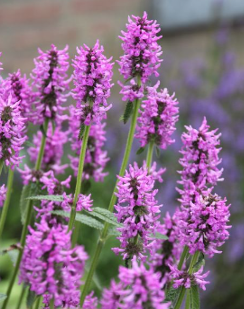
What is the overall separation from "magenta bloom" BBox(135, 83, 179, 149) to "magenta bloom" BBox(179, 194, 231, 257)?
160mm

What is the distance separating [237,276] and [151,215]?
6.31ft

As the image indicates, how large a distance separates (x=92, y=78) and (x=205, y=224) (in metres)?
0.26

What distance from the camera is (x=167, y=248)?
1.05m

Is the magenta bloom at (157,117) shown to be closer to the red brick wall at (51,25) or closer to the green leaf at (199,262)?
the green leaf at (199,262)

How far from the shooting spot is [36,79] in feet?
3.34

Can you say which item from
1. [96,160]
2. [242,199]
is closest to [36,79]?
[96,160]

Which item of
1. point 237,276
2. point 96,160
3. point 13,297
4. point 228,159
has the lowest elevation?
point 13,297

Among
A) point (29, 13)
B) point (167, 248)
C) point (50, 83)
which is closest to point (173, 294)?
point (167, 248)

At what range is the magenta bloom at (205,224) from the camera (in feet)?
2.81

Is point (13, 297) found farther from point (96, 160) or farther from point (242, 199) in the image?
point (242, 199)

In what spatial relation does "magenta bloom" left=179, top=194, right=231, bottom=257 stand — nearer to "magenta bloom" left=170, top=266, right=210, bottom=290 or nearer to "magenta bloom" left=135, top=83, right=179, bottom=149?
"magenta bloom" left=170, top=266, right=210, bottom=290

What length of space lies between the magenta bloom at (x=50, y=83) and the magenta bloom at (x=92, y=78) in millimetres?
98

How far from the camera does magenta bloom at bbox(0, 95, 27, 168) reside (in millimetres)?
861

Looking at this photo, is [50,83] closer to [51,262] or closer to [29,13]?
[51,262]
